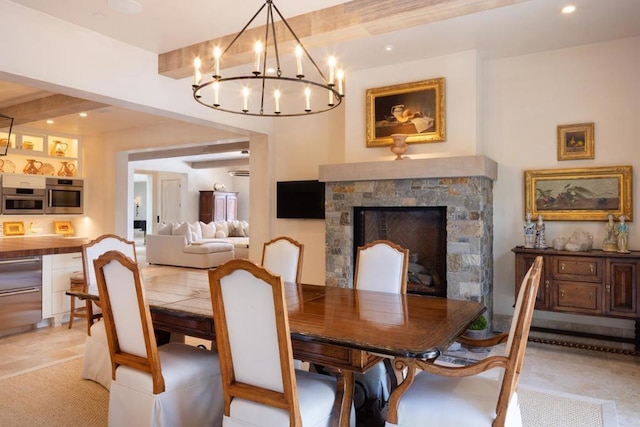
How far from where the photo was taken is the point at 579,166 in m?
4.26

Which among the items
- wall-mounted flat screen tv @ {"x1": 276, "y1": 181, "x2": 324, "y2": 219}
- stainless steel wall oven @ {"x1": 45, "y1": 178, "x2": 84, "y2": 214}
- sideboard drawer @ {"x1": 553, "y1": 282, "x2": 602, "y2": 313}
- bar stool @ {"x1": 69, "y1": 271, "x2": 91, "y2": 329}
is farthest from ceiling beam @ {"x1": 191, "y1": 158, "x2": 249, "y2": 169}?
sideboard drawer @ {"x1": 553, "y1": 282, "x2": 602, "y2": 313}

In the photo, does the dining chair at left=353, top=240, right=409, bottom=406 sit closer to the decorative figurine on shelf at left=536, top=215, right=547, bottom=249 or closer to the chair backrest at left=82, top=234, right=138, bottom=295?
the chair backrest at left=82, top=234, right=138, bottom=295

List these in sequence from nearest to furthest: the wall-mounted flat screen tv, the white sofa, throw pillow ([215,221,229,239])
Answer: the wall-mounted flat screen tv, the white sofa, throw pillow ([215,221,229,239])

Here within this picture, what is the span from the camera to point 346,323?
2.01m

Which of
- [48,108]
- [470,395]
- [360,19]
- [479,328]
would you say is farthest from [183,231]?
[470,395]

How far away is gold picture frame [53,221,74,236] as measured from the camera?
735cm

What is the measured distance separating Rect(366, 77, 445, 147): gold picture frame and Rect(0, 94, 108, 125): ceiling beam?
310 centimetres

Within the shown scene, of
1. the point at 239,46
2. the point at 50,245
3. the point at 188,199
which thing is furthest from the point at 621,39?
the point at 188,199

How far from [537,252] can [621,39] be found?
85.2 inches

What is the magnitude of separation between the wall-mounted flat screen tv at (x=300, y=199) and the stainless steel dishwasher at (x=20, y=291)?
2846 millimetres

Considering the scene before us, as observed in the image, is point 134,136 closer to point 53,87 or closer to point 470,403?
point 53,87

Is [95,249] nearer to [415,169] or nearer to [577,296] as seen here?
[415,169]

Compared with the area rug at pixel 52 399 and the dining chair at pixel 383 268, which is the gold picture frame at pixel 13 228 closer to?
the area rug at pixel 52 399

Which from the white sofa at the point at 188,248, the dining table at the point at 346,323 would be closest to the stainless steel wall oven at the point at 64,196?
the white sofa at the point at 188,248
